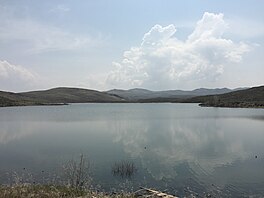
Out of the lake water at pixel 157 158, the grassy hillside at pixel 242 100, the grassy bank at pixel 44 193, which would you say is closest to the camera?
the grassy bank at pixel 44 193

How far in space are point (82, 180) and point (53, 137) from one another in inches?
1017

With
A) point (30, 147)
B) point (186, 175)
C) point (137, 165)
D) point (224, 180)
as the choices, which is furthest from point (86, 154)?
point (224, 180)

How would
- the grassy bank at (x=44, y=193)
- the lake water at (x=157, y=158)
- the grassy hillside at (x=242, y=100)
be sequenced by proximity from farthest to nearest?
the grassy hillside at (x=242, y=100), the lake water at (x=157, y=158), the grassy bank at (x=44, y=193)

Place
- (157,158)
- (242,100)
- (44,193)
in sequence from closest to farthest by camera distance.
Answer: (44,193) → (157,158) → (242,100)

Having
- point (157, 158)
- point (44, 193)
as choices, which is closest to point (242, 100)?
point (157, 158)

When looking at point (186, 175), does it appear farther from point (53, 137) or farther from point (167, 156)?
point (53, 137)

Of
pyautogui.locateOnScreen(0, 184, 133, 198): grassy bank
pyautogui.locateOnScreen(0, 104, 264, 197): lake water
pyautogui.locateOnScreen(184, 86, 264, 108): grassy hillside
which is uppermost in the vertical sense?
pyautogui.locateOnScreen(184, 86, 264, 108): grassy hillside

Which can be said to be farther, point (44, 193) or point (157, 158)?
point (157, 158)

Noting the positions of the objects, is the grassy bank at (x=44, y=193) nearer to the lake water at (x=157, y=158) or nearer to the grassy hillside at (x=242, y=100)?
the lake water at (x=157, y=158)

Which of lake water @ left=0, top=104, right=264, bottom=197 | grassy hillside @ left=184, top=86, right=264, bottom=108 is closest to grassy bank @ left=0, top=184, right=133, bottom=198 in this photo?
lake water @ left=0, top=104, right=264, bottom=197

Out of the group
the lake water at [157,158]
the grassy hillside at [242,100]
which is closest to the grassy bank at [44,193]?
the lake water at [157,158]

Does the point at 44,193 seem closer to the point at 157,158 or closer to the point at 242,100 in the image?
the point at 157,158

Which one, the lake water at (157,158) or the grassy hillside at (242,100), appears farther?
the grassy hillside at (242,100)

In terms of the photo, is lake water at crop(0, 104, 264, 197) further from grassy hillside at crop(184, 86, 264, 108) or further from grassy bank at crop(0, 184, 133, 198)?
grassy hillside at crop(184, 86, 264, 108)
